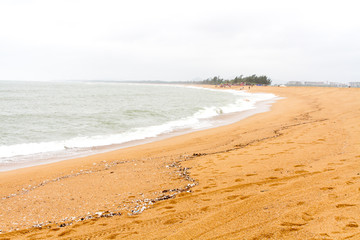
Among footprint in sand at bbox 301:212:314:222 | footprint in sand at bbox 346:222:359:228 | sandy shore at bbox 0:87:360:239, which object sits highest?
footprint in sand at bbox 346:222:359:228

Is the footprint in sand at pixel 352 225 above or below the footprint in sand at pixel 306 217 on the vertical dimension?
above

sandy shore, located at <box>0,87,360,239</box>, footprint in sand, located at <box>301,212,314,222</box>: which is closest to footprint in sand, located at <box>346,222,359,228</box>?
sandy shore, located at <box>0,87,360,239</box>

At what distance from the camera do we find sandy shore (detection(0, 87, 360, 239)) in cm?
337

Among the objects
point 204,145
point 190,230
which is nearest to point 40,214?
point 190,230

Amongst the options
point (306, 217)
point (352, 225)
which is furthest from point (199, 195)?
point (352, 225)

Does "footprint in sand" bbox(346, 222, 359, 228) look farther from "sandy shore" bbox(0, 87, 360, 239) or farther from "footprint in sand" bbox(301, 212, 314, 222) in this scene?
"footprint in sand" bbox(301, 212, 314, 222)

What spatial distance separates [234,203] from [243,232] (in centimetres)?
92

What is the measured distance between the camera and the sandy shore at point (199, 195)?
3369mm

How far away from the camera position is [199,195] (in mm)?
4770

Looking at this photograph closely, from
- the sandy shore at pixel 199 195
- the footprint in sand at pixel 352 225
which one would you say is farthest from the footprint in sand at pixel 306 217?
the footprint in sand at pixel 352 225

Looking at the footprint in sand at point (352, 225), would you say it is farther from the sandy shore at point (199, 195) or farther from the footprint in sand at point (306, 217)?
the footprint in sand at point (306, 217)

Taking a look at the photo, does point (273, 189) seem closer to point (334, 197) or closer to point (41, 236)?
point (334, 197)

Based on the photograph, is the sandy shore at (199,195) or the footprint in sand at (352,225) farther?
the sandy shore at (199,195)

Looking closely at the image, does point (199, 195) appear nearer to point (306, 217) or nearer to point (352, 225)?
point (306, 217)
